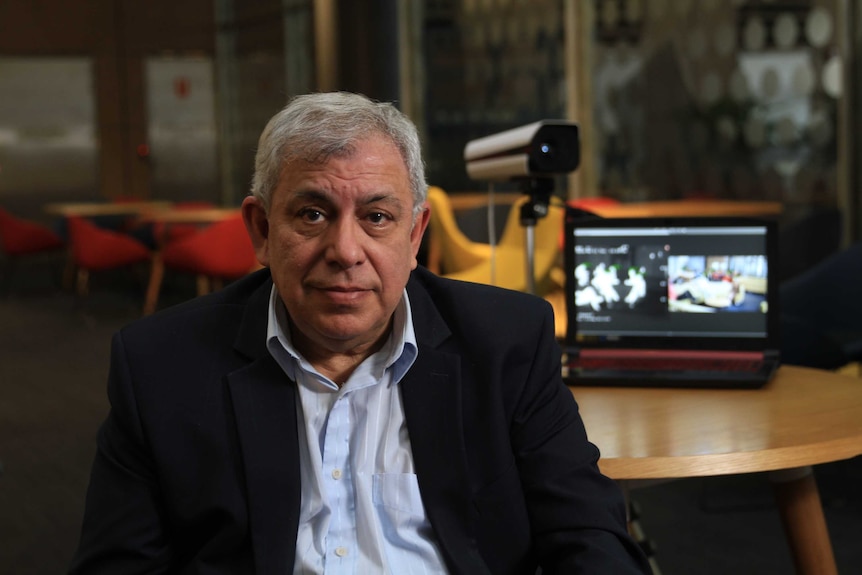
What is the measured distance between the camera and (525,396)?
5.04 feet

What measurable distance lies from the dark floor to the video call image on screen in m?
0.93

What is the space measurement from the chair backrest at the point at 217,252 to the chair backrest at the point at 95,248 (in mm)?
1303

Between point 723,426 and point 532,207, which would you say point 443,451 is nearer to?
point 723,426

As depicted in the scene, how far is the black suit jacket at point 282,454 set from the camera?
144cm

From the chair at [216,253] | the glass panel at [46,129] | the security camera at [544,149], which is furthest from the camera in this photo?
the glass panel at [46,129]

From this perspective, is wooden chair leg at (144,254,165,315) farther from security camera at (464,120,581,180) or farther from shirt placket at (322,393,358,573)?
shirt placket at (322,393,358,573)

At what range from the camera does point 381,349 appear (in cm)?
158

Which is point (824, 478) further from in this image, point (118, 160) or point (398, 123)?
point (118, 160)

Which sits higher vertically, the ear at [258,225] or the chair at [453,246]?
the ear at [258,225]

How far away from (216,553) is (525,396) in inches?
19.8

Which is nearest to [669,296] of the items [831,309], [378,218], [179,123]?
[378,218]

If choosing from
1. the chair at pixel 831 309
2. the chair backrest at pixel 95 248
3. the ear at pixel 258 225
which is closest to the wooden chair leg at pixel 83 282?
the chair backrest at pixel 95 248

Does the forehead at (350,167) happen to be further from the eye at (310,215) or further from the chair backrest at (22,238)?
the chair backrest at (22,238)

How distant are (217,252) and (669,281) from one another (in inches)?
268
